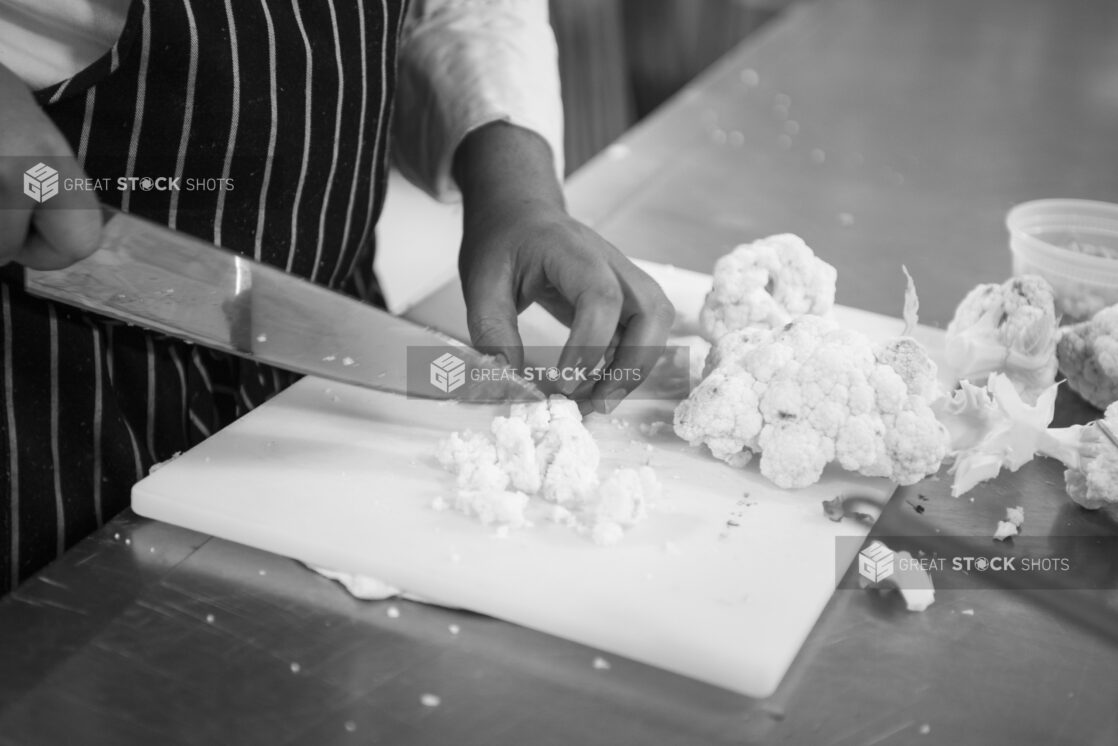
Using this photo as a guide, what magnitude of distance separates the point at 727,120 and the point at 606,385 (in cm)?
81

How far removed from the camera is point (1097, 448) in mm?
842

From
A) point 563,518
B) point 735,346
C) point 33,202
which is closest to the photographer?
point 33,202

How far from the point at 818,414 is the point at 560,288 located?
26cm

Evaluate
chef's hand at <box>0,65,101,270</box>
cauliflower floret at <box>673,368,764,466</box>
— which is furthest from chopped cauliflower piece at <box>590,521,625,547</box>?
chef's hand at <box>0,65,101,270</box>

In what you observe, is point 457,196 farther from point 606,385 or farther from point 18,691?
point 18,691

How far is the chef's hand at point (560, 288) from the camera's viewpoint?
936 millimetres

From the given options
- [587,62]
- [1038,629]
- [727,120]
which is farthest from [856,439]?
[587,62]

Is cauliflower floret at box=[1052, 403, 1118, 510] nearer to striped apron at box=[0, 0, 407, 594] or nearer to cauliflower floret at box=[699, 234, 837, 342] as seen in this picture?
cauliflower floret at box=[699, 234, 837, 342]

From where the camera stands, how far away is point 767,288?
1.00m

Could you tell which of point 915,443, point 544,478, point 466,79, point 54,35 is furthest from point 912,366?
point 54,35

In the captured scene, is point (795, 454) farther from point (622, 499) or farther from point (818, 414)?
point (622, 499)

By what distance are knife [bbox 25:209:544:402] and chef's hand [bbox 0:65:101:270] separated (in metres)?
0.04

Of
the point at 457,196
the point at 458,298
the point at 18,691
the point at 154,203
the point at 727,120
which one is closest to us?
the point at 18,691

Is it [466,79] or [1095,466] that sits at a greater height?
[466,79]
